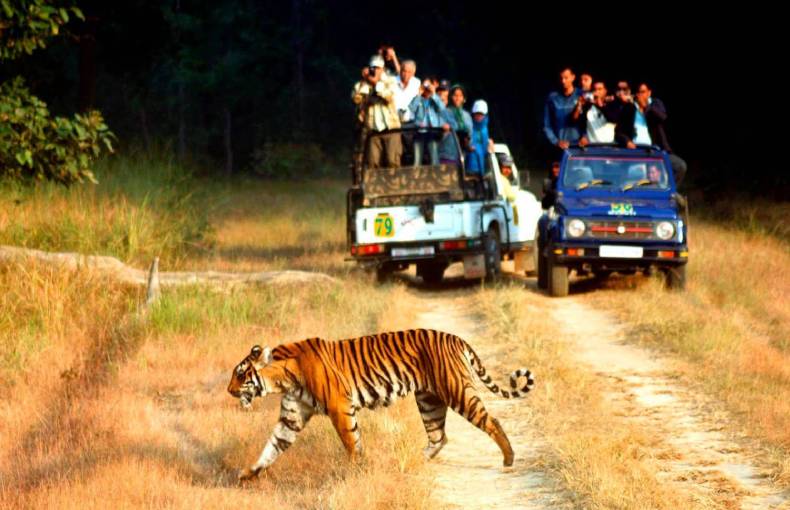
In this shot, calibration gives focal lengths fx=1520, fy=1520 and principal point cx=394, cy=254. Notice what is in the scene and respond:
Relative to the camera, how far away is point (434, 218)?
18656mm

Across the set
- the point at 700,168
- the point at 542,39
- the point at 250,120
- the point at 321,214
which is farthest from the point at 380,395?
the point at 250,120

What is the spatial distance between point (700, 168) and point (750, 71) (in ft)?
13.6

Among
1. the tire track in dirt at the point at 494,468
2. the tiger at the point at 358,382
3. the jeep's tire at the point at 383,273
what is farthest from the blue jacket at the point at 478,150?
the tiger at the point at 358,382

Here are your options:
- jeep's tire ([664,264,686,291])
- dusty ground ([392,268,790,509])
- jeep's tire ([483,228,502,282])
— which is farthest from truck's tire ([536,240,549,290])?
dusty ground ([392,268,790,509])

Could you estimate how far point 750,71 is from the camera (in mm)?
31266

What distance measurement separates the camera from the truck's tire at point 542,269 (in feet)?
59.6

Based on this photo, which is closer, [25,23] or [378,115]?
[25,23]

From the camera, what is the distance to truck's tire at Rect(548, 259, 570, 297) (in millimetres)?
17656

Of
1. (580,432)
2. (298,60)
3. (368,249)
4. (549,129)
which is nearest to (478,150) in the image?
(549,129)

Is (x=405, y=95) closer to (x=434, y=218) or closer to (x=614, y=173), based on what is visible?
(x=434, y=218)

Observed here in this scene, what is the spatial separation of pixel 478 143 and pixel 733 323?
6786 mm

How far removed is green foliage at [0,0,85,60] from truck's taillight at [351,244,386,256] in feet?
16.3

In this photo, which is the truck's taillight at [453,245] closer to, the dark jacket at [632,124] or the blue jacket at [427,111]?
the dark jacket at [632,124]

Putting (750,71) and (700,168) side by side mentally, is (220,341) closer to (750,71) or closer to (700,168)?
(750,71)
